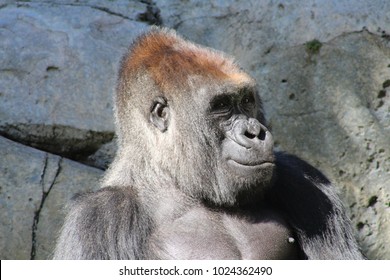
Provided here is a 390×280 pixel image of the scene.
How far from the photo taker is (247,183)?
4457mm

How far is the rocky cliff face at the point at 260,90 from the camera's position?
5.98m

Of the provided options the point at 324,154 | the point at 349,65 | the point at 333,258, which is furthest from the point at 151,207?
the point at 349,65

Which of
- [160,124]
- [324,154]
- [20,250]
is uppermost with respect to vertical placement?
[160,124]

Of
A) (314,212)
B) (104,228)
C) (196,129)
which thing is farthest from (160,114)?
(314,212)

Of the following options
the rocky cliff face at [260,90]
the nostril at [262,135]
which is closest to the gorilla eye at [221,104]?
the nostril at [262,135]

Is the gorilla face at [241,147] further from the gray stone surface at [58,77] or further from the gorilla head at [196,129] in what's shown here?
the gray stone surface at [58,77]

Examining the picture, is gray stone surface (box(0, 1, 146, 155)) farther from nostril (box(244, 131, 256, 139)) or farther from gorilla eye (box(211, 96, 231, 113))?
nostril (box(244, 131, 256, 139))

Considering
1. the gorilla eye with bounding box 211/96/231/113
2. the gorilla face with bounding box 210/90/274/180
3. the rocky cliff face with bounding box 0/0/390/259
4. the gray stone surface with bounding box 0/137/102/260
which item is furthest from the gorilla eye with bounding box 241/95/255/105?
the gray stone surface with bounding box 0/137/102/260

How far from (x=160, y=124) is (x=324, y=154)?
187 cm

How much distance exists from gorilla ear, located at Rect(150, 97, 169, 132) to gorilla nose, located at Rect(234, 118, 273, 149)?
0.42 metres

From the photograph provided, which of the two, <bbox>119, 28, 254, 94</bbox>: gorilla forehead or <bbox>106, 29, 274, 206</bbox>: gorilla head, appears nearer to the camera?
<bbox>106, 29, 274, 206</bbox>: gorilla head

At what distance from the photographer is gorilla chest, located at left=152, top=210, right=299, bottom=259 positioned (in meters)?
4.46

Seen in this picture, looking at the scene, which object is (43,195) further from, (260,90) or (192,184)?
(260,90)

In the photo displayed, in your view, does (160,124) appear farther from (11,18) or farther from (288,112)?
(11,18)
